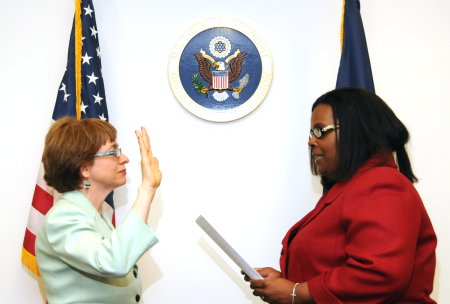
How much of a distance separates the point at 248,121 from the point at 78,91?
3.08ft

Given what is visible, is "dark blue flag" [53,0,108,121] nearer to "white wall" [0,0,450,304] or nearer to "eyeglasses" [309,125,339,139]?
"white wall" [0,0,450,304]

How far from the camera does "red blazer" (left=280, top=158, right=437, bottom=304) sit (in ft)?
4.37

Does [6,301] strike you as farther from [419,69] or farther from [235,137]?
[419,69]

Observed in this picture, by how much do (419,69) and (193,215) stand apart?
1538 millimetres

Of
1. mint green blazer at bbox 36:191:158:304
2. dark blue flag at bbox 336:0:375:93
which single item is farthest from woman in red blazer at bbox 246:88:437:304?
dark blue flag at bbox 336:0:375:93

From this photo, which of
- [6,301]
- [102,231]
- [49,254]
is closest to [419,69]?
[102,231]

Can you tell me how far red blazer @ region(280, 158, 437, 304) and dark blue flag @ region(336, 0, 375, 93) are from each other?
3.34 ft

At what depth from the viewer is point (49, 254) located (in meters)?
1.59

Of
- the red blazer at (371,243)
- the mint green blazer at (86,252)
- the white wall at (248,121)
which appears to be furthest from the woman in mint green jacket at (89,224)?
the white wall at (248,121)

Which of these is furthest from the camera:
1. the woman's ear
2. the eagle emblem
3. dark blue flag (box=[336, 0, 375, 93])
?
the eagle emblem

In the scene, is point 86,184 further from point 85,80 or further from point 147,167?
point 85,80

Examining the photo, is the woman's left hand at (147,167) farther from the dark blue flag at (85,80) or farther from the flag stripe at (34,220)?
the flag stripe at (34,220)

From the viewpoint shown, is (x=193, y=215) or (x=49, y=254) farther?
(x=193, y=215)

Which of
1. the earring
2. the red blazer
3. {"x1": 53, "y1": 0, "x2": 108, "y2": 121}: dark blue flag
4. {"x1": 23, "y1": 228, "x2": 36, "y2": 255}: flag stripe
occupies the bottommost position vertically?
{"x1": 23, "y1": 228, "x2": 36, "y2": 255}: flag stripe
